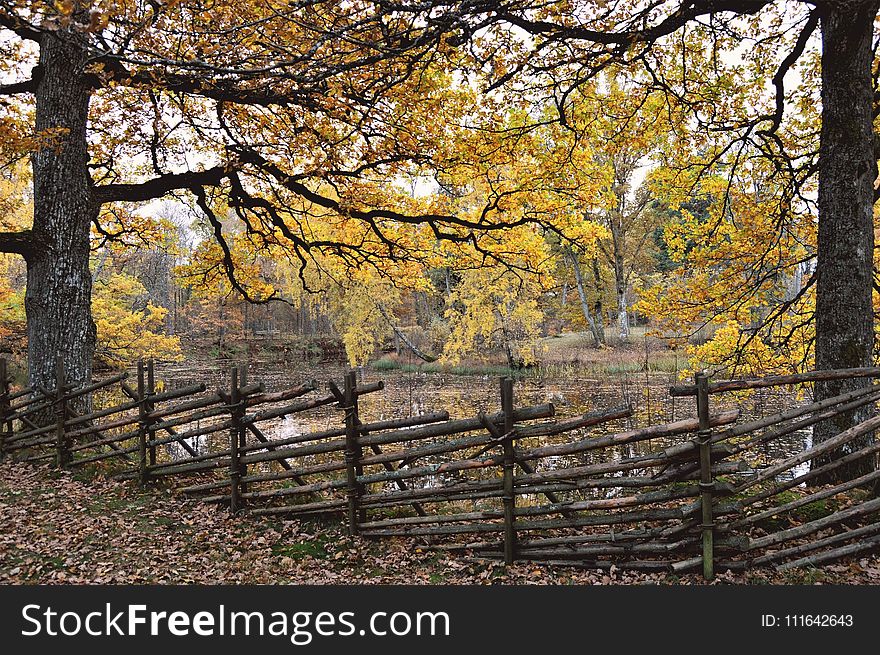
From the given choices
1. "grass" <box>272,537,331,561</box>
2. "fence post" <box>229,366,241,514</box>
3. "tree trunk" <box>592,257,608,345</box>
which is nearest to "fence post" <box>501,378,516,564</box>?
"grass" <box>272,537,331,561</box>

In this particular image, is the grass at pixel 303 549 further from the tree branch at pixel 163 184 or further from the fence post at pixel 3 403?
the tree branch at pixel 163 184

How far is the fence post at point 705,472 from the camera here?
350 cm

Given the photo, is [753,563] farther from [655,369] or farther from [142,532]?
[655,369]

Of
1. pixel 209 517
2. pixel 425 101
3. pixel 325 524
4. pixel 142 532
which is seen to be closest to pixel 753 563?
pixel 325 524

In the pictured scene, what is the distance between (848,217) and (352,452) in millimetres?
4560

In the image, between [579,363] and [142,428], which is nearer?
[142,428]

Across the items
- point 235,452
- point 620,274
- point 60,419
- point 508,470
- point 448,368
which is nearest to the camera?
point 508,470

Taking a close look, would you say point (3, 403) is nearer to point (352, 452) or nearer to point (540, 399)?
point (352, 452)

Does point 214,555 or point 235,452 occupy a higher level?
point 235,452

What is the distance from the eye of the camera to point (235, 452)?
17.0ft

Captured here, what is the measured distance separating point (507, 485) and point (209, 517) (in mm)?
3009

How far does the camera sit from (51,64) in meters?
6.67

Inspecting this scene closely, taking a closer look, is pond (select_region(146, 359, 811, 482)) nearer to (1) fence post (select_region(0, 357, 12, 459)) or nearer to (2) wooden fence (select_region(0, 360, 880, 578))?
(2) wooden fence (select_region(0, 360, 880, 578))

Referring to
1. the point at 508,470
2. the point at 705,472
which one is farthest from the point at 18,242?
the point at 705,472
